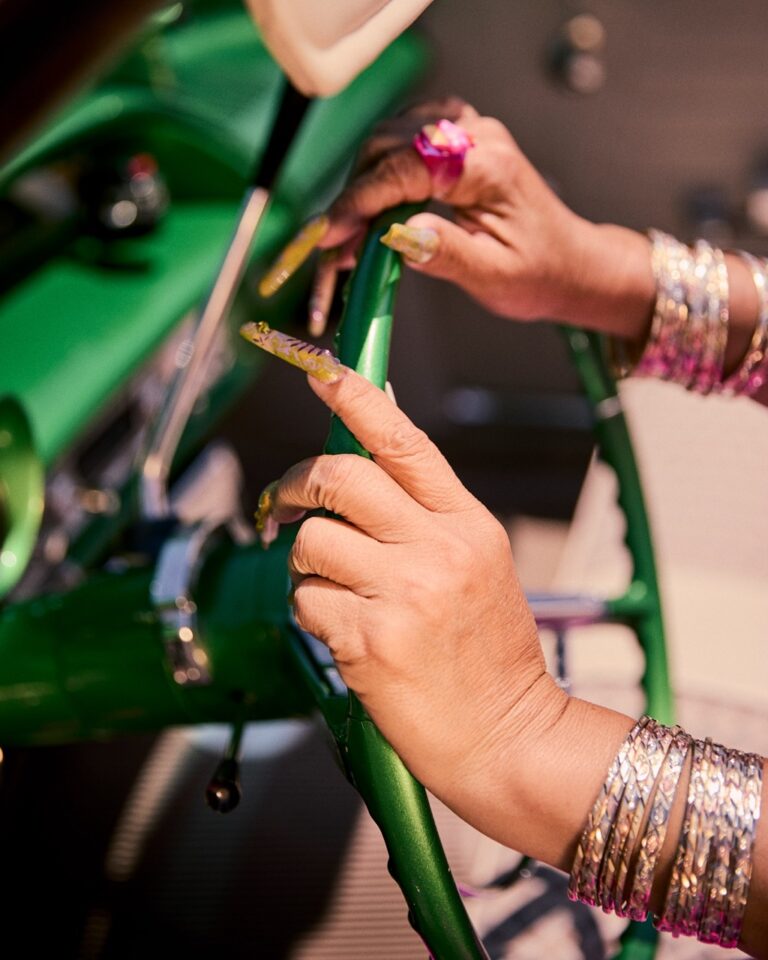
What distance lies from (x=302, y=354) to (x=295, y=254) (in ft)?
0.74

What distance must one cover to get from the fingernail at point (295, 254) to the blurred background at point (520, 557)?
2.7 inches

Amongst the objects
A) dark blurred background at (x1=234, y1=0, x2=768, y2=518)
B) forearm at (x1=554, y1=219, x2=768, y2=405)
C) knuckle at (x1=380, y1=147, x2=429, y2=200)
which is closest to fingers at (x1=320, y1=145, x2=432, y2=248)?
knuckle at (x1=380, y1=147, x2=429, y2=200)

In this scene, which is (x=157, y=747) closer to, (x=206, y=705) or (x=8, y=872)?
(x=8, y=872)

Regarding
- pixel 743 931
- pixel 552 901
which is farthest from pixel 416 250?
pixel 552 901

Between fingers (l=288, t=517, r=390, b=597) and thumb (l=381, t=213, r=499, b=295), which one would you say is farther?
thumb (l=381, t=213, r=499, b=295)

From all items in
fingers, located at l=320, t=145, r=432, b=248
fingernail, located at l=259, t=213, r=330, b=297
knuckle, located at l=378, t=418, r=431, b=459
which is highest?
fingers, located at l=320, t=145, r=432, b=248

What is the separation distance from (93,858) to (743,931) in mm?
923

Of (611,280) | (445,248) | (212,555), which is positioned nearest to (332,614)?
(212,555)

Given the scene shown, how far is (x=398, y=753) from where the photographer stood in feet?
1.48

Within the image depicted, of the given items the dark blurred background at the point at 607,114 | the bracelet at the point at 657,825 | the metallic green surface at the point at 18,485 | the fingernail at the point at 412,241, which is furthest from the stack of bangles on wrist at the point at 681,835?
the dark blurred background at the point at 607,114

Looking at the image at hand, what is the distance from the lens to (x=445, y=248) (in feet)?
2.31

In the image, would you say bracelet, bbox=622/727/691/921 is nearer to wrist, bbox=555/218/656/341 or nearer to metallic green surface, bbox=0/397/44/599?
wrist, bbox=555/218/656/341

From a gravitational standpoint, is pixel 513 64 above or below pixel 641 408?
above

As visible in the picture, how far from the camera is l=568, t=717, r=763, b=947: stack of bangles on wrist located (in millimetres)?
461
